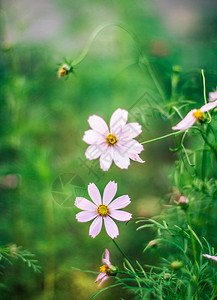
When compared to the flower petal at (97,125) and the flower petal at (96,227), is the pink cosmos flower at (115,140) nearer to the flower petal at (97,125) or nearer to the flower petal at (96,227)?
the flower petal at (97,125)

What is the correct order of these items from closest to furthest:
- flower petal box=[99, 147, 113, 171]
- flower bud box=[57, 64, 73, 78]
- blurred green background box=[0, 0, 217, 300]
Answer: flower petal box=[99, 147, 113, 171]
flower bud box=[57, 64, 73, 78]
blurred green background box=[0, 0, 217, 300]

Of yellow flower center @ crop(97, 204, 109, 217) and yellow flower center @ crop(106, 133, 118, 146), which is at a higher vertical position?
yellow flower center @ crop(106, 133, 118, 146)

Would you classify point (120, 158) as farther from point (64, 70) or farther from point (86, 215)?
point (64, 70)

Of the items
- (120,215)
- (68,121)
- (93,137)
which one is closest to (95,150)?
(93,137)

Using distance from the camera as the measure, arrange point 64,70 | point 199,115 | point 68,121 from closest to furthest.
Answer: point 199,115 → point 64,70 → point 68,121

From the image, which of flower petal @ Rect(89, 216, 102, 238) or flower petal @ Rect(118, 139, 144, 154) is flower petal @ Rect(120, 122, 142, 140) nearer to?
flower petal @ Rect(118, 139, 144, 154)

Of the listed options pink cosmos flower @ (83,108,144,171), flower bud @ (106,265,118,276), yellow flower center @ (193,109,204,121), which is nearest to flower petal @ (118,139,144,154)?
pink cosmos flower @ (83,108,144,171)

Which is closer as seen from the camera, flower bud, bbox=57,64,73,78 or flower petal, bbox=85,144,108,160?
flower petal, bbox=85,144,108,160

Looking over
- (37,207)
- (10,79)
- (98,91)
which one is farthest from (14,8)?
(37,207)
